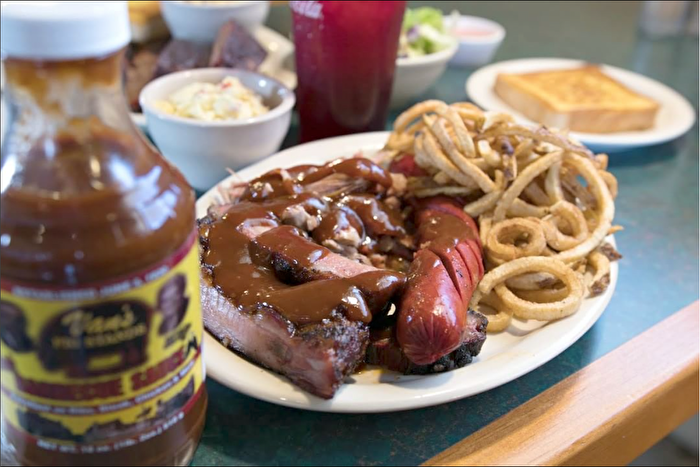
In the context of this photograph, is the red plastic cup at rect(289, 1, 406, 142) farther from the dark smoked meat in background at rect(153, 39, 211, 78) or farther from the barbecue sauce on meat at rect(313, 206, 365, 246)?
the barbecue sauce on meat at rect(313, 206, 365, 246)

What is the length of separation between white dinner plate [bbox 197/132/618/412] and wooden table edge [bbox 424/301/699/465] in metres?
0.08

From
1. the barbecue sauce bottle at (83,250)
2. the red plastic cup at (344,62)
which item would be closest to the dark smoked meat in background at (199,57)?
the red plastic cup at (344,62)

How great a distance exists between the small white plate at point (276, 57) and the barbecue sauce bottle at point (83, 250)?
3.97 ft

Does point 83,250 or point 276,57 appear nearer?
point 83,250

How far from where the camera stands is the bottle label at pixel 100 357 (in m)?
0.62

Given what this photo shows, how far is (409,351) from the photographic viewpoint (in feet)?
2.99

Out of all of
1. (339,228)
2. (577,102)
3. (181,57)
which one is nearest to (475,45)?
(577,102)

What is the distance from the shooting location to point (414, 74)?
1939mm

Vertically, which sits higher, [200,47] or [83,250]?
[83,250]

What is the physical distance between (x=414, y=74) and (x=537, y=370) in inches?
43.3

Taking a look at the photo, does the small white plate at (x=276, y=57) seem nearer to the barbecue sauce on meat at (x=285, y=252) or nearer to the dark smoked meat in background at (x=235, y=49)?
the dark smoked meat in background at (x=235, y=49)

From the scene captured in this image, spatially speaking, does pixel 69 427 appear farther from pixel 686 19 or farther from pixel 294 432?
pixel 686 19

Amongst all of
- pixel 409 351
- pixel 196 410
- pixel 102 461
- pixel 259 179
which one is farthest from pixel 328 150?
pixel 102 461

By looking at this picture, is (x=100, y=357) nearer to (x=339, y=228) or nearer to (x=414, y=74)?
(x=339, y=228)
